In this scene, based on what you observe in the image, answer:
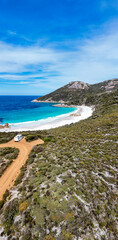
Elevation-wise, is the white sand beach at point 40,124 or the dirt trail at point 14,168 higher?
the white sand beach at point 40,124

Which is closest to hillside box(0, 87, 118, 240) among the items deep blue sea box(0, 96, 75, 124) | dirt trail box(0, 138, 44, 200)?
dirt trail box(0, 138, 44, 200)

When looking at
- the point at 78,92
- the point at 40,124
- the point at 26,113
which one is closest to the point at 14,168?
the point at 40,124

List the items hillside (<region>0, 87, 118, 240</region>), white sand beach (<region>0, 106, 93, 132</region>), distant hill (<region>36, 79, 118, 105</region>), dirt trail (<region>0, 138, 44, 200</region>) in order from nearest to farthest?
hillside (<region>0, 87, 118, 240</region>) → dirt trail (<region>0, 138, 44, 200</region>) → white sand beach (<region>0, 106, 93, 132</region>) → distant hill (<region>36, 79, 118, 105</region>)

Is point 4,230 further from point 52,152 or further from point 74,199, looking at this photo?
point 52,152

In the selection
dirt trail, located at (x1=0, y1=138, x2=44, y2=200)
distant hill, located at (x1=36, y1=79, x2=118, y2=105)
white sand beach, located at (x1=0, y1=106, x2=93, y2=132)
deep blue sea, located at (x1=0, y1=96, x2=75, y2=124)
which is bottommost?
dirt trail, located at (x1=0, y1=138, x2=44, y2=200)

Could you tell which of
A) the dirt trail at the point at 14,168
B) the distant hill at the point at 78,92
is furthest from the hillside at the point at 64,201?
the distant hill at the point at 78,92

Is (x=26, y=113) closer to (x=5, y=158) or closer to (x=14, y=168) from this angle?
(x=5, y=158)

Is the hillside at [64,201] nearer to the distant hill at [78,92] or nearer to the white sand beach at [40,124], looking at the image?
the white sand beach at [40,124]

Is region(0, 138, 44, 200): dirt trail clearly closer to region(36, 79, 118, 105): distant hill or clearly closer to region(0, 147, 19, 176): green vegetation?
region(0, 147, 19, 176): green vegetation

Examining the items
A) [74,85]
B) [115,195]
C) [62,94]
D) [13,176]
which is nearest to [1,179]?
[13,176]

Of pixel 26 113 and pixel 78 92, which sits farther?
pixel 78 92

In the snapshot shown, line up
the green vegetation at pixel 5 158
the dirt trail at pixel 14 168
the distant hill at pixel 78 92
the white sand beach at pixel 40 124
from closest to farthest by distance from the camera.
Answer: the dirt trail at pixel 14 168 < the green vegetation at pixel 5 158 < the white sand beach at pixel 40 124 < the distant hill at pixel 78 92
